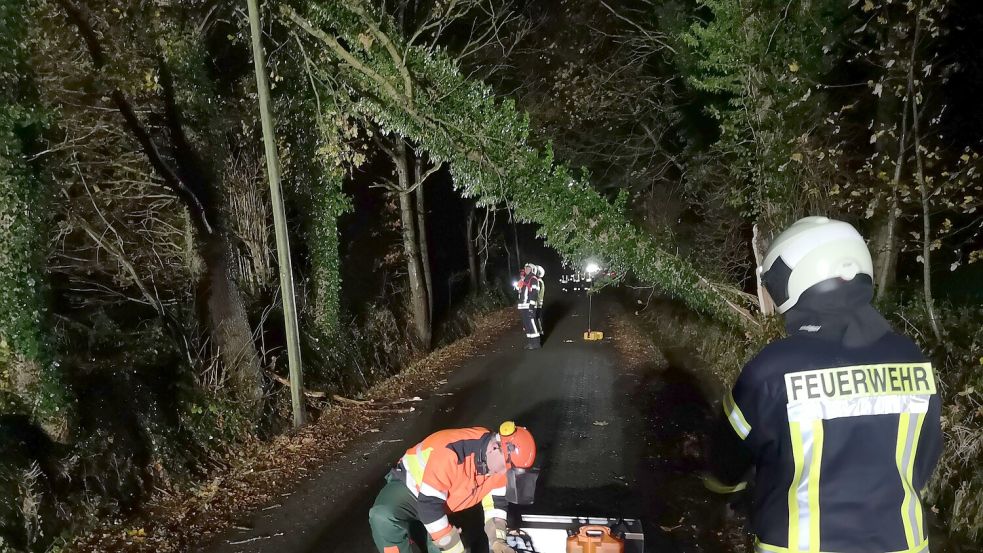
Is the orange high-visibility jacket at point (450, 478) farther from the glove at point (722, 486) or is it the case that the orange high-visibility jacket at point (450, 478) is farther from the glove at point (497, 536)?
the glove at point (722, 486)

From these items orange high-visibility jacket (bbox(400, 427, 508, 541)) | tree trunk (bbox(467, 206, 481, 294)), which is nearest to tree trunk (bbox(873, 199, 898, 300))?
orange high-visibility jacket (bbox(400, 427, 508, 541))

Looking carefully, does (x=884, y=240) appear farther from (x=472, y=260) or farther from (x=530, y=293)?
(x=472, y=260)

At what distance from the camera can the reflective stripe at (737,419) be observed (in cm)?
201

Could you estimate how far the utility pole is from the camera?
683cm

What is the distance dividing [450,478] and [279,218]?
16.1 feet

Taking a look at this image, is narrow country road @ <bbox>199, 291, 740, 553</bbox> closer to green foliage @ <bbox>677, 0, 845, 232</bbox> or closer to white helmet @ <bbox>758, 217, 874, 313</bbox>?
green foliage @ <bbox>677, 0, 845, 232</bbox>

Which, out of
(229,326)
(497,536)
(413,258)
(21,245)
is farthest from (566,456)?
(413,258)

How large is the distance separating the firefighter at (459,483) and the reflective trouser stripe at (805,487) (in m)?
1.54

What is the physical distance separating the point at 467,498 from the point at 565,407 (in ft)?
15.3

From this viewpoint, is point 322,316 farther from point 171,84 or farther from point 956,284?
point 956,284

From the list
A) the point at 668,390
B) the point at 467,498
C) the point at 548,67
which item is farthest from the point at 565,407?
the point at 548,67

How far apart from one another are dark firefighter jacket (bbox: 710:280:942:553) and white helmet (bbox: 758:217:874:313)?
7 centimetres

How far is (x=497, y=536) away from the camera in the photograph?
134 inches

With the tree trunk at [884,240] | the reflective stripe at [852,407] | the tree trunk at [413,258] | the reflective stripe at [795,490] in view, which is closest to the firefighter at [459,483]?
the reflective stripe at [795,490]
